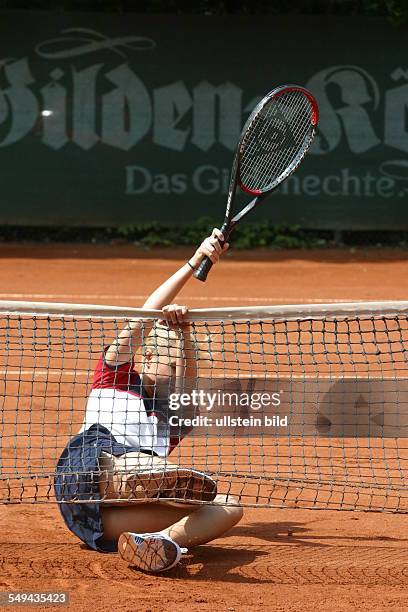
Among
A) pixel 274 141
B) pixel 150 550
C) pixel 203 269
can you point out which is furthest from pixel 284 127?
pixel 150 550

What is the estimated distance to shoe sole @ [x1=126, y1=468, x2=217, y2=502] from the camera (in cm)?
464

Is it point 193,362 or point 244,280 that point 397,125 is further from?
point 193,362

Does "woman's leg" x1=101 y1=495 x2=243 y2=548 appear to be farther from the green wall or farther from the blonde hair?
the green wall

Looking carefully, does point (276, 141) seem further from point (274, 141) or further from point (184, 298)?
point (184, 298)

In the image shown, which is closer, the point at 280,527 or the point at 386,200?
the point at 280,527

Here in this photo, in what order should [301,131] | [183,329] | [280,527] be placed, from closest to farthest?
[183,329] → [280,527] → [301,131]

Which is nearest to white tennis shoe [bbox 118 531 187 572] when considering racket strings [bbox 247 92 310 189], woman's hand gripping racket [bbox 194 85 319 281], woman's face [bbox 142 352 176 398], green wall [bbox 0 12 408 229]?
woman's face [bbox 142 352 176 398]

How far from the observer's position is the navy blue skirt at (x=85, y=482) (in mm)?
4711

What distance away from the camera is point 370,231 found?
15336mm

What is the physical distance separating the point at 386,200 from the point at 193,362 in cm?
1044

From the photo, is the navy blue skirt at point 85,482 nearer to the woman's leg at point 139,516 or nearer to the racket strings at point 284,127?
the woman's leg at point 139,516

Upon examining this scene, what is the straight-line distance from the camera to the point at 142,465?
468 centimetres

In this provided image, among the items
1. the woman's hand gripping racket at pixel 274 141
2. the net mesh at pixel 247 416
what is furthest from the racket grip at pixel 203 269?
the woman's hand gripping racket at pixel 274 141

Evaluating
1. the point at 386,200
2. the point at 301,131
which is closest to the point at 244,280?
the point at 386,200
